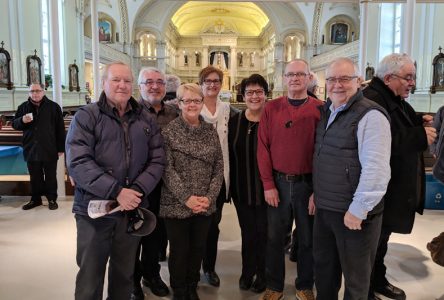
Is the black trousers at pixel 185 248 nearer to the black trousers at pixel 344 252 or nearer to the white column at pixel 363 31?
the black trousers at pixel 344 252

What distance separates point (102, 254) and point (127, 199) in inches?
15.6

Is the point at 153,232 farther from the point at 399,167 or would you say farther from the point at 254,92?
the point at 399,167

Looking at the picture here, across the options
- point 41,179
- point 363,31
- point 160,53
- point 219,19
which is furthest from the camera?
point 219,19

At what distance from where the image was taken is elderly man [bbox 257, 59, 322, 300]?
2436 mm

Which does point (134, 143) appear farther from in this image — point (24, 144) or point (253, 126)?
point (24, 144)

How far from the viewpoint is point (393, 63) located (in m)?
Answer: 2.29

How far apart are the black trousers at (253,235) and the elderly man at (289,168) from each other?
0.16m

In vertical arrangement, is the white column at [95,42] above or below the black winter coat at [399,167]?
above

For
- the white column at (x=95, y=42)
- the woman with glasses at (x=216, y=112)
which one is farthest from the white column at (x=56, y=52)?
the woman with glasses at (x=216, y=112)

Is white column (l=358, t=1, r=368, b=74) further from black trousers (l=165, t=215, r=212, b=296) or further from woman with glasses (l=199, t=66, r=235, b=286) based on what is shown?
black trousers (l=165, t=215, r=212, b=296)

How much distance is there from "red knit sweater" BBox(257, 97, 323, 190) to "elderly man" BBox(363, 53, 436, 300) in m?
0.41

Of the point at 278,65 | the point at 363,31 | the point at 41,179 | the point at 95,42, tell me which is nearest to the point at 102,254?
the point at 41,179

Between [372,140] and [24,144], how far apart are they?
14.6 feet

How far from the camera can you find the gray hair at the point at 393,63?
7.46ft
